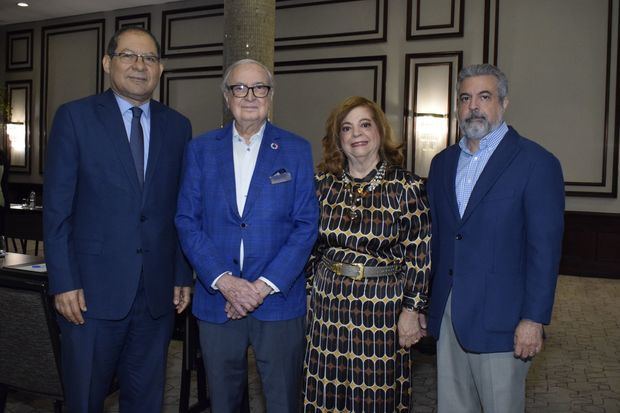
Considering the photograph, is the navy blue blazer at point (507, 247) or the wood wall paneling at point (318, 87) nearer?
the navy blue blazer at point (507, 247)

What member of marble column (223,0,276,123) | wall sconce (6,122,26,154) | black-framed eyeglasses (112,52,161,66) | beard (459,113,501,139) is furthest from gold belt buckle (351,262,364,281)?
wall sconce (6,122,26,154)

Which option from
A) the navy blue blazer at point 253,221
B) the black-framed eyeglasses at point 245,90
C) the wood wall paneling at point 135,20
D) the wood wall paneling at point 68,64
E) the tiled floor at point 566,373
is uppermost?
the wood wall paneling at point 135,20

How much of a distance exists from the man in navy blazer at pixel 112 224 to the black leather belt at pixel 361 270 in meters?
0.61

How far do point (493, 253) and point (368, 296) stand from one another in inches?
17.6

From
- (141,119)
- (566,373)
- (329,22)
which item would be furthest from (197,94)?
(141,119)

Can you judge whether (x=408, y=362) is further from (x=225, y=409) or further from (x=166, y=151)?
(x=166, y=151)

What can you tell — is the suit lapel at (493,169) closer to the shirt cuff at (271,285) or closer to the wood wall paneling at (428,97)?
the shirt cuff at (271,285)

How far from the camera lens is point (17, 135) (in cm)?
1084

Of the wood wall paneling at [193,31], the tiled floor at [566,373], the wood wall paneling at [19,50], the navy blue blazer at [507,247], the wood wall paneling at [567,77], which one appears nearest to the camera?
the navy blue blazer at [507,247]

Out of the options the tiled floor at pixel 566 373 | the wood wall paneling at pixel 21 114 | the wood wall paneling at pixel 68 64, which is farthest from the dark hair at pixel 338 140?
the wood wall paneling at pixel 21 114

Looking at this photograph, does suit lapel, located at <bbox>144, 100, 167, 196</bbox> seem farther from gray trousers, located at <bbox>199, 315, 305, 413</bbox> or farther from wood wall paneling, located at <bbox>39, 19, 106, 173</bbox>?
wood wall paneling, located at <bbox>39, 19, 106, 173</bbox>

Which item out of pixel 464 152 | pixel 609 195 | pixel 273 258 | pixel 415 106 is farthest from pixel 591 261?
pixel 273 258

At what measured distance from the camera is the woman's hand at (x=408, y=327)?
1991 millimetres

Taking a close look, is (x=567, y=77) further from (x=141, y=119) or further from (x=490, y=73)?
(x=141, y=119)
